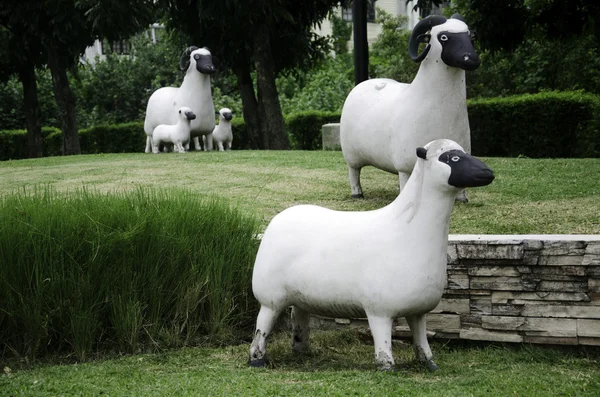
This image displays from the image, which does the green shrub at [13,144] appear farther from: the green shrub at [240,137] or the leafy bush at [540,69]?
the leafy bush at [540,69]

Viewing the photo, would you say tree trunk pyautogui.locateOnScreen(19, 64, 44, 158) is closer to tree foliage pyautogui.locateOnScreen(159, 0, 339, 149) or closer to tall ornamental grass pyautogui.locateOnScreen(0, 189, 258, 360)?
tree foliage pyautogui.locateOnScreen(159, 0, 339, 149)

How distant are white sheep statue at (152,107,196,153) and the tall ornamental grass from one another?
9.50 metres

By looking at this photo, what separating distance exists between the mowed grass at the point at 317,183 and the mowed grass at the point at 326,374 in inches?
67.1

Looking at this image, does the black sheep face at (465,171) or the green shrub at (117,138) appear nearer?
the black sheep face at (465,171)

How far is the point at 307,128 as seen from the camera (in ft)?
72.2

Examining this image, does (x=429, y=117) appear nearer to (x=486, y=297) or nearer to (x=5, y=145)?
(x=486, y=297)

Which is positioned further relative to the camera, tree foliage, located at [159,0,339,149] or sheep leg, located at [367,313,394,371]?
tree foliage, located at [159,0,339,149]

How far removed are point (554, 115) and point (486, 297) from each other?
1114 centimetres

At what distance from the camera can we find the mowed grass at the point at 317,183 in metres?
7.78

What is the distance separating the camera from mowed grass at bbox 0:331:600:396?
4.77 metres

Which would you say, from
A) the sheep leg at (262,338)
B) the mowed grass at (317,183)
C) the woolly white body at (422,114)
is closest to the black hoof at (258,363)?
the sheep leg at (262,338)

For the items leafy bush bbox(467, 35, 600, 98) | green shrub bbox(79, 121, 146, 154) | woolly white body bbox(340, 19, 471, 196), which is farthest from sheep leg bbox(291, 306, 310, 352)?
green shrub bbox(79, 121, 146, 154)

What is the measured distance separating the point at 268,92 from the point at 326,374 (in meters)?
14.0

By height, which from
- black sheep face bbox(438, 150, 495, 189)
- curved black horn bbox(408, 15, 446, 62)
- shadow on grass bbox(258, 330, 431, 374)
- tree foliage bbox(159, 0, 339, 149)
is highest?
tree foliage bbox(159, 0, 339, 149)
